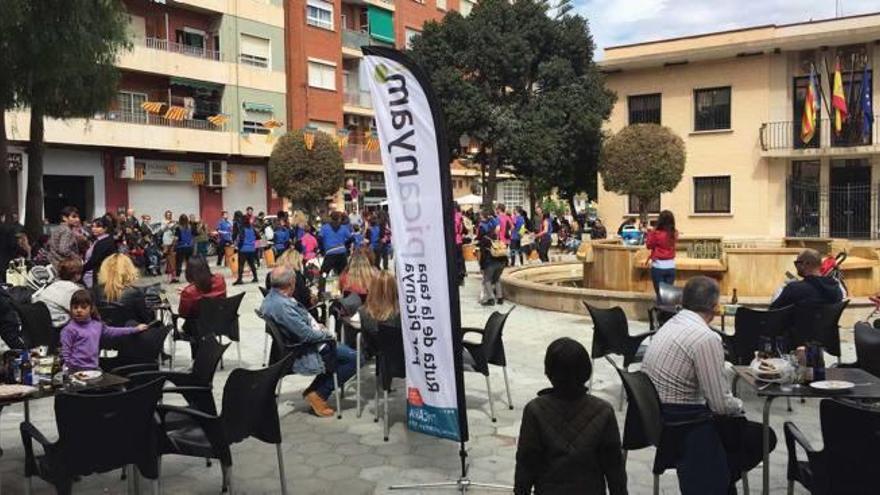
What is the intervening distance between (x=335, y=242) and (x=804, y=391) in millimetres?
10681

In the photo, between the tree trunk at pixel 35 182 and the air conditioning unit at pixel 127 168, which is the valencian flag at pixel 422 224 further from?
the air conditioning unit at pixel 127 168

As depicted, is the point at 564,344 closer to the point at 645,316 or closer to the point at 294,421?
the point at 294,421

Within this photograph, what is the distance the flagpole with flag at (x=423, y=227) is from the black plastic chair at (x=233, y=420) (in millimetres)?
919

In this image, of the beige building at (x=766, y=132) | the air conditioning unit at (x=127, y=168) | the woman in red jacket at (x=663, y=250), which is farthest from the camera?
the air conditioning unit at (x=127, y=168)

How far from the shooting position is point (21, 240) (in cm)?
1170

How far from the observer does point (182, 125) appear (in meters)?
30.5

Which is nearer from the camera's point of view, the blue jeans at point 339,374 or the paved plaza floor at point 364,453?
the paved plaza floor at point 364,453

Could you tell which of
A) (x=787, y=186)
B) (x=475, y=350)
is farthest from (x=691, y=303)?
(x=787, y=186)

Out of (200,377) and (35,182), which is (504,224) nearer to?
(35,182)

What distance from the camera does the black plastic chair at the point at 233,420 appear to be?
4383 millimetres

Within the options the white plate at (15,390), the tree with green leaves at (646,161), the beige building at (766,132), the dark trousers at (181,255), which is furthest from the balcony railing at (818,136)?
the white plate at (15,390)

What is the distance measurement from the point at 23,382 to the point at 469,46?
29.2 meters

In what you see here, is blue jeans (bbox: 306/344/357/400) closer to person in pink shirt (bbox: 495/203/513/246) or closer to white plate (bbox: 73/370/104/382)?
white plate (bbox: 73/370/104/382)

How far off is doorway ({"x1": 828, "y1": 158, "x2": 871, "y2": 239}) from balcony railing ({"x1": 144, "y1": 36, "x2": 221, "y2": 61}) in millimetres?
24592
